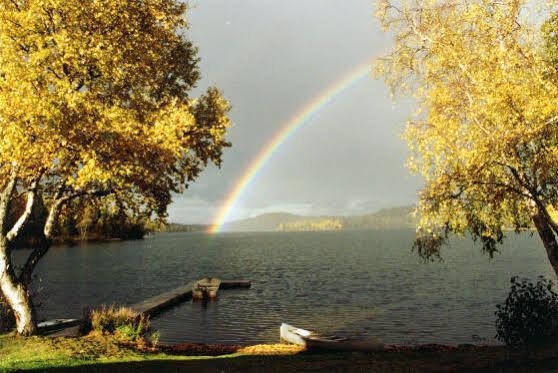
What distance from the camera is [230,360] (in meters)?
17.0

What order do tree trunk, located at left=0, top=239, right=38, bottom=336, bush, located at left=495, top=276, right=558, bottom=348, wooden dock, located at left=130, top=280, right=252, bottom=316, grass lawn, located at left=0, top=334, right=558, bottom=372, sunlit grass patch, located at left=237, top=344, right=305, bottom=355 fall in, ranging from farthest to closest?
wooden dock, located at left=130, top=280, right=252, bottom=316 < sunlit grass patch, located at left=237, top=344, right=305, bottom=355 < tree trunk, located at left=0, top=239, right=38, bottom=336 < bush, located at left=495, top=276, right=558, bottom=348 < grass lawn, located at left=0, top=334, right=558, bottom=372

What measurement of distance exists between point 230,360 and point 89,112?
34.7 feet

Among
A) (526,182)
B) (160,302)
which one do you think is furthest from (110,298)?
(526,182)

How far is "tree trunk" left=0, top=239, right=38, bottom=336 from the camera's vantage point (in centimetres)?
1878

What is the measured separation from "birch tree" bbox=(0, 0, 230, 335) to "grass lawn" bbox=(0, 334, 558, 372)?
9.91 ft

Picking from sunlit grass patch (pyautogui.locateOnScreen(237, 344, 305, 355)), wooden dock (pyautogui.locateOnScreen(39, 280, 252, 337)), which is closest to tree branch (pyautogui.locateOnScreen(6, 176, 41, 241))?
wooden dock (pyautogui.locateOnScreen(39, 280, 252, 337))

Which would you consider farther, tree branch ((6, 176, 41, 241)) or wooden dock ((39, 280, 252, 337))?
wooden dock ((39, 280, 252, 337))

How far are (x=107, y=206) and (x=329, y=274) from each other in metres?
59.4

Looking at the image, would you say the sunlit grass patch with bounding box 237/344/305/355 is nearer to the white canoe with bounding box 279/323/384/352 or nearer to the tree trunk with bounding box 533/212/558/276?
the white canoe with bounding box 279/323/384/352

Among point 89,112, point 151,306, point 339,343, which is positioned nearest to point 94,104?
point 89,112

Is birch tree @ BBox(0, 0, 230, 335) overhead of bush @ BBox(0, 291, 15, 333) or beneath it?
overhead

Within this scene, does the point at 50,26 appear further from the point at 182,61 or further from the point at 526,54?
the point at 526,54

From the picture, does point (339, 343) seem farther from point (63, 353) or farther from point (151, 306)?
point (151, 306)

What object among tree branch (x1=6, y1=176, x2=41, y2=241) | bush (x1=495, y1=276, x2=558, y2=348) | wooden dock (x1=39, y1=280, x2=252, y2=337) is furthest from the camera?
wooden dock (x1=39, y1=280, x2=252, y2=337)
